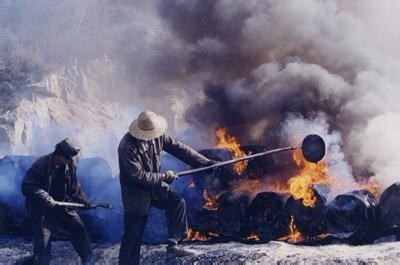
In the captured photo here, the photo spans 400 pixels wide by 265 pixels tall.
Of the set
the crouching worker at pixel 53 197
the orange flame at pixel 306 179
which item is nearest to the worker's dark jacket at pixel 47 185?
the crouching worker at pixel 53 197

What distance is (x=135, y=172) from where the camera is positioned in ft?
21.3

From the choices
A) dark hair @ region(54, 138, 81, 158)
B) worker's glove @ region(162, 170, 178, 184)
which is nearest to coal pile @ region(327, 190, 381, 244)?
worker's glove @ region(162, 170, 178, 184)

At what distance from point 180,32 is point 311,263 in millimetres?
9231

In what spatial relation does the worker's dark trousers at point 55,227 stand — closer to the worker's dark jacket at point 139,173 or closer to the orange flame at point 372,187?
the worker's dark jacket at point 139,173

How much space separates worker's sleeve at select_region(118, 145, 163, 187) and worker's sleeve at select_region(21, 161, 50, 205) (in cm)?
124

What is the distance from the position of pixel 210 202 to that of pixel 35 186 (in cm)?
287

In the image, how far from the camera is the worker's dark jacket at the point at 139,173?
6.51 meters

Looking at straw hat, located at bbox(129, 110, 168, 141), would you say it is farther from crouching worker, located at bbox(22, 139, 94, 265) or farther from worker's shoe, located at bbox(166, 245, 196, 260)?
worker's shoe, located at bbox(166, 245, 196, 260)

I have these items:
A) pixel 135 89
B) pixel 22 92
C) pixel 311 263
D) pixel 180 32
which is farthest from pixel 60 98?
pixel 311 263

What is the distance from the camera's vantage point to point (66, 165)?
7320mm

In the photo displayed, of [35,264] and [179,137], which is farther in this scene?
[179,137]

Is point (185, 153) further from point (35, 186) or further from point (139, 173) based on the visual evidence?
point (35, 186)

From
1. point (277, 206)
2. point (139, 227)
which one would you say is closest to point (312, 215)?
point (277, 206)

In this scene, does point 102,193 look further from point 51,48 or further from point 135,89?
point 51,48
